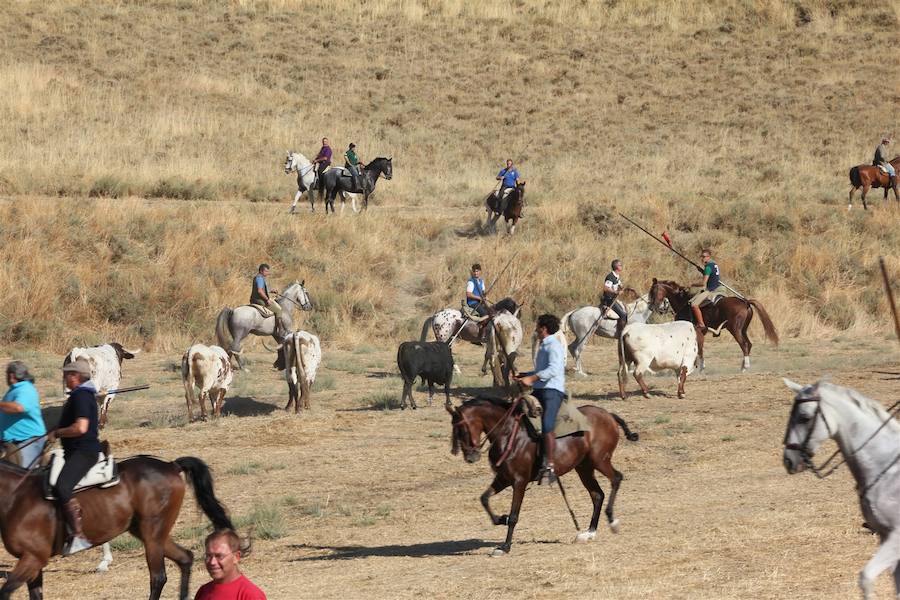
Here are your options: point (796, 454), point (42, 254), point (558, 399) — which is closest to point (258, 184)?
point (42, 254)

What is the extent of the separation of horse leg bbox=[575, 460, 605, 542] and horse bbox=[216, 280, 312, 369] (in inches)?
505

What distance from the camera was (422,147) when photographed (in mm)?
46312

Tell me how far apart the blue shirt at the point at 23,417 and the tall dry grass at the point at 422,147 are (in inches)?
674

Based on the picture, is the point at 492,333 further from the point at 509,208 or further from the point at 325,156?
the point at 325,156

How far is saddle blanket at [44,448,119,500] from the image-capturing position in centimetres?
908

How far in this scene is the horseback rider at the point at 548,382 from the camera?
11.2 m

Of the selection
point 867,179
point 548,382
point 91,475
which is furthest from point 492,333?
point 867,179

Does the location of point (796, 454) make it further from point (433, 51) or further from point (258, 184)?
point (433, 51)

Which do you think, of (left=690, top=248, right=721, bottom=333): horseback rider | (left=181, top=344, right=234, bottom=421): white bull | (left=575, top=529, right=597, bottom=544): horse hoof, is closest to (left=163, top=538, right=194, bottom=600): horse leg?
(left=575, top=529, right=597, bottom=544): horse hoof

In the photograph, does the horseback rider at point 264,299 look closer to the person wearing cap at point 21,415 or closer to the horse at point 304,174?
the horse at point 304,174

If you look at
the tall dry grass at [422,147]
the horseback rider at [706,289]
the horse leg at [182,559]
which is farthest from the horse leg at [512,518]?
the tall dry grass at [422,147]

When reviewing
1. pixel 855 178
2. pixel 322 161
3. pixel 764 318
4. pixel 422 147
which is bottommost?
pixel 764 318

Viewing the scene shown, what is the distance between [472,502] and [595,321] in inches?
418

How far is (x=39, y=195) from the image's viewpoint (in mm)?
33938
